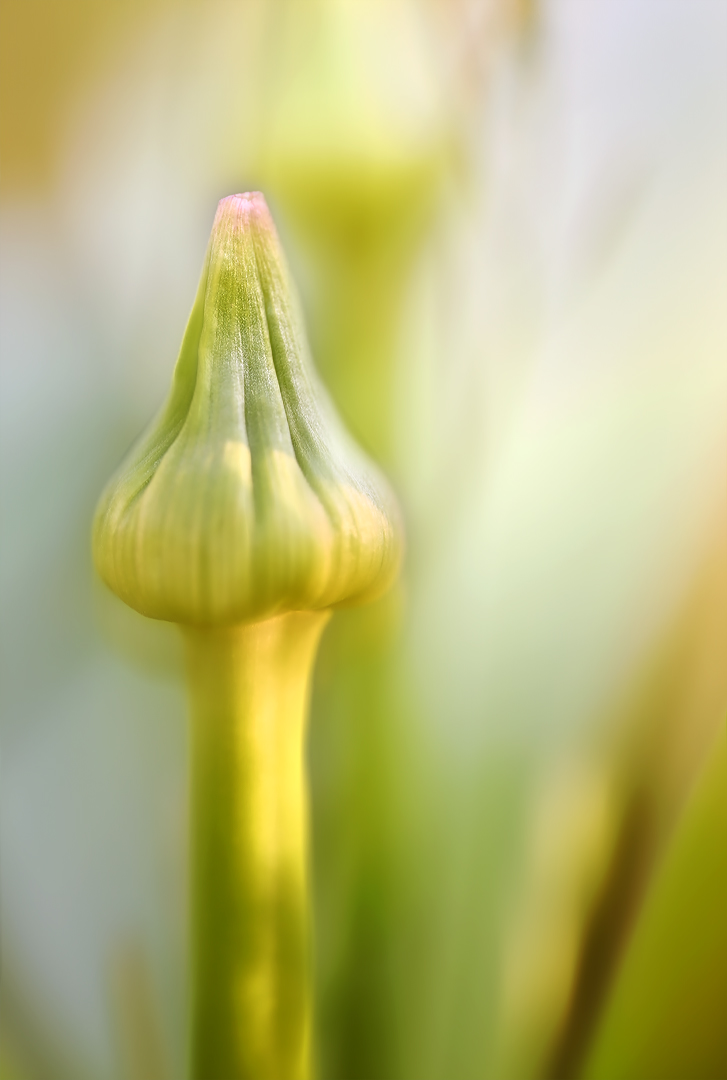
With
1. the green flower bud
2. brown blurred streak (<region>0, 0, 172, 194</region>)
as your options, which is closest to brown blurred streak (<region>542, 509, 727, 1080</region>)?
the green flower bud

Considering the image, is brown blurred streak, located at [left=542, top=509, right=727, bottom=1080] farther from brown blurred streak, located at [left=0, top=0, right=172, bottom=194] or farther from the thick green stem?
brown blurred streak, located at [left=0, top=0, right=172, bottom=194]

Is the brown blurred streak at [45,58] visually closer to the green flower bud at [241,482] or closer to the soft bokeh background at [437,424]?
the soft bokeh background at [437,424]

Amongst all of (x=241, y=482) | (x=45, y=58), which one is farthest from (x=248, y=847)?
(x=45, y=58)

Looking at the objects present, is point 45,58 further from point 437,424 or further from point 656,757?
point 656,757

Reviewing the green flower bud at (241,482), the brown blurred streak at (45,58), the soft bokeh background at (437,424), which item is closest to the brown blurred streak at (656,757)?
the soft bokeh background at (437,424)

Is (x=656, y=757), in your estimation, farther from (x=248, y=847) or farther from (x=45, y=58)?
(x=45, y=58)

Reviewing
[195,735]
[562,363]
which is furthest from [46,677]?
[562,363]

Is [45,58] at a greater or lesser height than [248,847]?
greater
